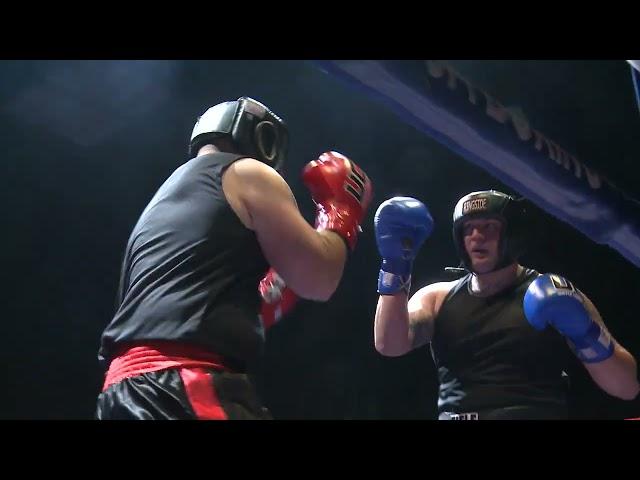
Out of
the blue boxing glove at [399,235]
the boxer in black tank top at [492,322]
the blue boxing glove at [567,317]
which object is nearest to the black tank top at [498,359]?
the boxer in black tank top at [492,322]

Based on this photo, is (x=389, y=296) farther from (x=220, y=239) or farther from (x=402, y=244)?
(x=220, y=239)

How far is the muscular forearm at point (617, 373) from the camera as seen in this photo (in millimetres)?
2035

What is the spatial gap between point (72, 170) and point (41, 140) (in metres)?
0.22

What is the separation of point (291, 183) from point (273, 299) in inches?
84.5

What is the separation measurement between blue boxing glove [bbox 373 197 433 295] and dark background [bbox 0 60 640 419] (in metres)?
1.66

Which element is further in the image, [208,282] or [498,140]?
[498,140]

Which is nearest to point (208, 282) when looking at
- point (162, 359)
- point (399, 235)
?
point (162, 359)

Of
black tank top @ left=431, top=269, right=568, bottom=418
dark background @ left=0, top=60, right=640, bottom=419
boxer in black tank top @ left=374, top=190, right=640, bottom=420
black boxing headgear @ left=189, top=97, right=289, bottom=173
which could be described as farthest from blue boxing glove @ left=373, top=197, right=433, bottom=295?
dark background @ left=0, top=60, right=640, bottom=419

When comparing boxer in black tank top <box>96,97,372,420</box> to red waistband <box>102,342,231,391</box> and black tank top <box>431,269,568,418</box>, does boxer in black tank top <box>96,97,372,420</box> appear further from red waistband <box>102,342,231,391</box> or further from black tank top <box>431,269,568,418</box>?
black tank top <box>431,269,568,418</box>

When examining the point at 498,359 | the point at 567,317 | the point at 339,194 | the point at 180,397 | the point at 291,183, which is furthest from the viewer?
the point at 291,183

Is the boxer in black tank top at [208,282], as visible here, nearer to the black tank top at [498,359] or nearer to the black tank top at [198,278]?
the black tank top at [198,278]

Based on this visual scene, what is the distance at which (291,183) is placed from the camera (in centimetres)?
388

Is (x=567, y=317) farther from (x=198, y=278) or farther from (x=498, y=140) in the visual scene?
(x=198, y=278)
